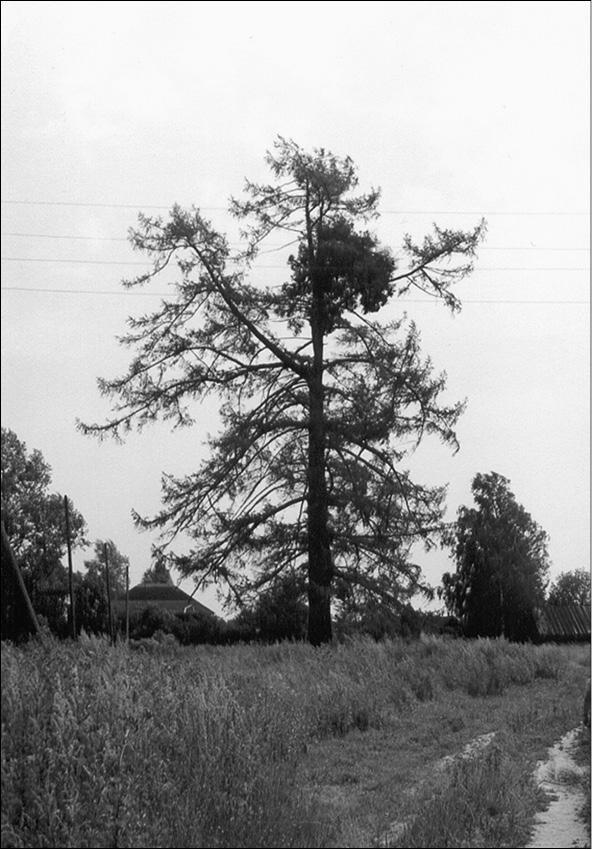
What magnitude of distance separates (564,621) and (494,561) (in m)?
1.02

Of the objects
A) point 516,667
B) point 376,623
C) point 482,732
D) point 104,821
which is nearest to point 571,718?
point 482,732

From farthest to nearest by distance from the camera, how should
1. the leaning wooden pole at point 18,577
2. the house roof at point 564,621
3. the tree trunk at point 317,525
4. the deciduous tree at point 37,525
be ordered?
the house roof at point 564,621 → the tree trunk at point 317,525 → the deciduous tree at point 37,525 → the leaning wooden pole at point 18,577

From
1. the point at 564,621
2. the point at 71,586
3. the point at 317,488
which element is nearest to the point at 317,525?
the point at 317,488

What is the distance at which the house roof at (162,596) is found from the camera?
4035mm

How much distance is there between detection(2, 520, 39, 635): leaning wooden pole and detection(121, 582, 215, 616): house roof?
418 millimetres

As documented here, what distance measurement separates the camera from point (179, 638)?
433 cm

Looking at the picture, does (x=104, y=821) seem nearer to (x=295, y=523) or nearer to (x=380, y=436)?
(x=295, y=523)

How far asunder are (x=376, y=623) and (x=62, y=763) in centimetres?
183

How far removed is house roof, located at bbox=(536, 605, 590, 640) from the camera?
5699 mm

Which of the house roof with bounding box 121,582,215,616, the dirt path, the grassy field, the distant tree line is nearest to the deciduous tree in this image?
the distant tree line

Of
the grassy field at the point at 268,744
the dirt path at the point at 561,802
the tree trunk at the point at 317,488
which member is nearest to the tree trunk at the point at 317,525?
the tree trunk at the point at 317,488

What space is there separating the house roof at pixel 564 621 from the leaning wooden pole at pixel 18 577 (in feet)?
9.30

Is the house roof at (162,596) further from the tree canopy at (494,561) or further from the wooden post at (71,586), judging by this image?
the tree canopy at (494,561)

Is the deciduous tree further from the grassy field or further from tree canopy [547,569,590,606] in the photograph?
tree canopy [547,569,590,606]
